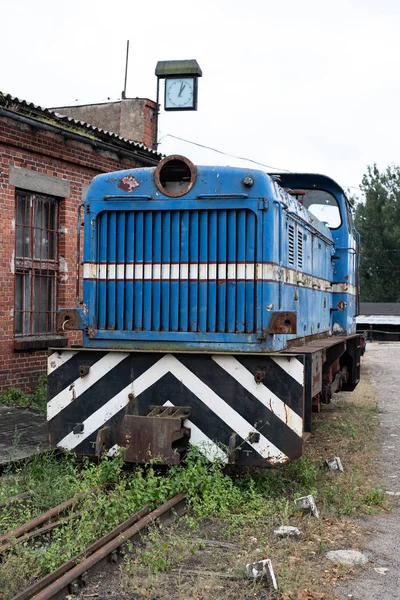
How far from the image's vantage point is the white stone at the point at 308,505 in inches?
189

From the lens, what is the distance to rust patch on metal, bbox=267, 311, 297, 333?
5.29m

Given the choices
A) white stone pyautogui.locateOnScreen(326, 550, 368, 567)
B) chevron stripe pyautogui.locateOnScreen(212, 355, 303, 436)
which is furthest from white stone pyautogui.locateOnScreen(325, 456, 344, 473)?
white stone pyautogui.locateOnScreen(326, 550, 368, 567)

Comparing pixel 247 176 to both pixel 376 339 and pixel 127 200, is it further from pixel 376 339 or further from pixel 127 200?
pixel 376 339

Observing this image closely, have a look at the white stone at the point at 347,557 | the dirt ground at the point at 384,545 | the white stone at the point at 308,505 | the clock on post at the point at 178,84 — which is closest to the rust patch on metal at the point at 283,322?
the white stone at the point at 308,505

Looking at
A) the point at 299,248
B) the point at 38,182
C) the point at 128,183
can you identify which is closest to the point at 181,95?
the point at 38,182

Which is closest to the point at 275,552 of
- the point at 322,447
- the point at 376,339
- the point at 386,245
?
the point at 322,447

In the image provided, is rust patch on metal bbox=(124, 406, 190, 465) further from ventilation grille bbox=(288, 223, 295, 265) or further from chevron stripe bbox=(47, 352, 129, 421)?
ventilation grille bbox=(288, 223, 295, 265)

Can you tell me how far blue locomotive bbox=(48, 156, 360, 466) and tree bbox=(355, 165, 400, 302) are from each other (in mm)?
44046

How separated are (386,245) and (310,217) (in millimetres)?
43489

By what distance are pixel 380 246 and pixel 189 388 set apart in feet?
150

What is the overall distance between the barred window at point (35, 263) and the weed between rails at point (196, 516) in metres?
4.13

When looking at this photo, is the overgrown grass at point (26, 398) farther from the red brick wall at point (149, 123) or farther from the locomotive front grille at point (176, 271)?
the red brick wall at point (149, 123)

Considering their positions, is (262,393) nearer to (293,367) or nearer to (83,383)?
(293,367)

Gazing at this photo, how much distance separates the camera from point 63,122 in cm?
994
